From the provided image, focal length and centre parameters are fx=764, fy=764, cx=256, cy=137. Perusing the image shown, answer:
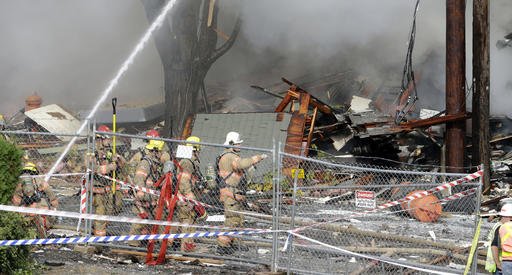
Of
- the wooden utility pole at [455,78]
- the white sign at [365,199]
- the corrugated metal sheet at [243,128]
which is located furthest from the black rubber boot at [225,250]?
the corrugated metal sheet at [243,128]

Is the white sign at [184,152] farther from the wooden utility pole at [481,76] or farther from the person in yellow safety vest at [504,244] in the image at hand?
the wooden utility pole at [481,76]

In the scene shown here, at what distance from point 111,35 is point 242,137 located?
41.6ft

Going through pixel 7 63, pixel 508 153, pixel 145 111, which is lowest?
pixel 508 153

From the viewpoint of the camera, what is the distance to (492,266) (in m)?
6.37

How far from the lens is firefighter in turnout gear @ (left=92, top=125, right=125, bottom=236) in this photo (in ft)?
32.1

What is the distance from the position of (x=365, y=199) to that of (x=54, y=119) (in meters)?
12.9

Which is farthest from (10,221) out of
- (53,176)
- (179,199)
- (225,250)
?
(53,176)

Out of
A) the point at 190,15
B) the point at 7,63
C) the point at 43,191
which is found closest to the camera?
the point at 43,191

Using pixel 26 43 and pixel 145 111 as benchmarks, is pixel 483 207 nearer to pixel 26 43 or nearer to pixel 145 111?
pixel 145 111

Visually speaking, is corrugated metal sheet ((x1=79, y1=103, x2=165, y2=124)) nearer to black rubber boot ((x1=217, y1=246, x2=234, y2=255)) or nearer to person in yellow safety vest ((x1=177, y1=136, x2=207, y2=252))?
person in yellow safety vest ((x1=177, y1=136, x2=207, y2=252))

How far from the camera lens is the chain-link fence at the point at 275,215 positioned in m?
7.75

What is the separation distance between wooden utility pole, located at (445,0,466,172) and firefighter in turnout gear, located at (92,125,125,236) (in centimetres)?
587

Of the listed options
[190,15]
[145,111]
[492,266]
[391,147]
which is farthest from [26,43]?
[492,266]

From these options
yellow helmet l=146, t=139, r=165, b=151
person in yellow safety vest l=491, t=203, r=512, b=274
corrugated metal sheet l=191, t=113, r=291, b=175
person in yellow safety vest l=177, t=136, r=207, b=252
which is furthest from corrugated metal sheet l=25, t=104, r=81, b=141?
person in yellow safety vest l=491, t=203, r=512, b=274
